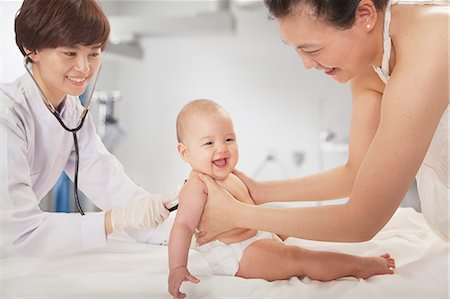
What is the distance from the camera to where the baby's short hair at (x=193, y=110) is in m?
1.07

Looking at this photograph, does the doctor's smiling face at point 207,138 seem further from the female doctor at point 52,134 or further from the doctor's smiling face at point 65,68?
the doctor's smiling face at point 65,68

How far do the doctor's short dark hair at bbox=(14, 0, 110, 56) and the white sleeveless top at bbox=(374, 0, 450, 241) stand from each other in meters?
0.60

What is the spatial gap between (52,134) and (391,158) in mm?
642

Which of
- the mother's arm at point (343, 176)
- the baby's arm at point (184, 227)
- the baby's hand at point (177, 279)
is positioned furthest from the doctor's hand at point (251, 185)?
the baby's hand at point (177, 279)

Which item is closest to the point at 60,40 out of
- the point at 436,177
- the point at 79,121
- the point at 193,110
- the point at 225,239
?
the point at 79,121

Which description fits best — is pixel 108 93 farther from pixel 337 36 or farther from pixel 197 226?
pixel 337 36

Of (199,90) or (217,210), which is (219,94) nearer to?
(199,90)

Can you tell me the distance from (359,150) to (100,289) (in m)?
0.74

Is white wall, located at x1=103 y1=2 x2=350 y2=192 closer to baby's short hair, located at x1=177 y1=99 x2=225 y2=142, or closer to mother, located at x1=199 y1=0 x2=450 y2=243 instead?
baby's short hair, located at x1=177 y1=99 x2=225 y2=142

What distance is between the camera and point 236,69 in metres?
1.90

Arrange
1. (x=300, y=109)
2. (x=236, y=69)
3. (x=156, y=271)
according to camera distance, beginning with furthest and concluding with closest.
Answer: (x=300, y=109) → (x=236, y=69) → (x=156, y=271)

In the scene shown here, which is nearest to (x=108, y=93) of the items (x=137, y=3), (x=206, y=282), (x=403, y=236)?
(x=206, y=282)

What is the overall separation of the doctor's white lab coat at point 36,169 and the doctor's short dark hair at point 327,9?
433mm

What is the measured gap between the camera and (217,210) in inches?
41.9
